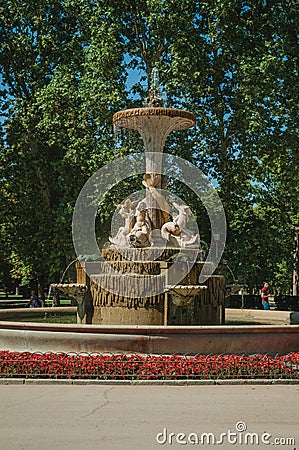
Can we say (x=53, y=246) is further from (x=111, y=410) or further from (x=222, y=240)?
(x=111, y=410)

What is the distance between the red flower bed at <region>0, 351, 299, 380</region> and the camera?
9727 millimetres

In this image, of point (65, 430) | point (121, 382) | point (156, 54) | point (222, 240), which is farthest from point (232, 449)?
point (156, 54)

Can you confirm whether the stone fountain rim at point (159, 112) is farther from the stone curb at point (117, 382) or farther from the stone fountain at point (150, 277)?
the stone curb at point (117, 382)

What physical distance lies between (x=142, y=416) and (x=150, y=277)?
6.45 metres

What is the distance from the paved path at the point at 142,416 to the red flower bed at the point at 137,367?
350mm

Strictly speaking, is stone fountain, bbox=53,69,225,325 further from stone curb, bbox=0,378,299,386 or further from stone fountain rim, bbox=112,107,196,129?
stone curb, bbox=0,378,299,386

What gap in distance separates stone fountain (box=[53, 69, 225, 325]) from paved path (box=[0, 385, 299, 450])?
4.22m

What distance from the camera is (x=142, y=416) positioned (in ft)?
24.1

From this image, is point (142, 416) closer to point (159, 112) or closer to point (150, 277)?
point (150, 277)

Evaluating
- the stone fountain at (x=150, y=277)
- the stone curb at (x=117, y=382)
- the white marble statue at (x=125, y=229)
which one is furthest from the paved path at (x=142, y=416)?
the white marble statue at (x=125, y=229)

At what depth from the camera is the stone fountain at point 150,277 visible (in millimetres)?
13680

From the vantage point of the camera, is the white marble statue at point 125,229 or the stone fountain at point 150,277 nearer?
the stone fountain at point 150,277

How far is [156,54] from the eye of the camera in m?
28.5

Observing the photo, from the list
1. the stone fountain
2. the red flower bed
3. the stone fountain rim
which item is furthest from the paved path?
the stone fountain rim
